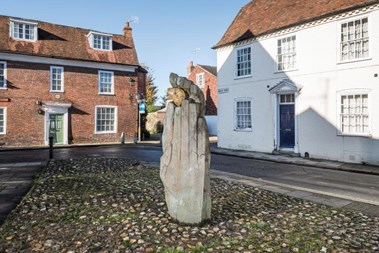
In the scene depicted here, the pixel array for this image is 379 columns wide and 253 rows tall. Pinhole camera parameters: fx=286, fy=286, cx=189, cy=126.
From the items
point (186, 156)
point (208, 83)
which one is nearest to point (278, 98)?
point (186, 156)

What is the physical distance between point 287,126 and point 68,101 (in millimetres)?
16241

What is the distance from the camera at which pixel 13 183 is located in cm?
812

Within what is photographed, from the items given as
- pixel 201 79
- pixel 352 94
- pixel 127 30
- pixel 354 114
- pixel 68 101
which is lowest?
pixel 354 114

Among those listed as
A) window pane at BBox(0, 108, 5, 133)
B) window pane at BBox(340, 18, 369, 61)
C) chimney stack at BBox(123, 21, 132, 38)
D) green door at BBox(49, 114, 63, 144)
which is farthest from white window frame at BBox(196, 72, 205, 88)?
window pane at BBox(340, 18, 369, 61)

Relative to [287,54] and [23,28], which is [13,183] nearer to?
[287,54]

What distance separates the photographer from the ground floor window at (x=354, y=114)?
39.9 feet

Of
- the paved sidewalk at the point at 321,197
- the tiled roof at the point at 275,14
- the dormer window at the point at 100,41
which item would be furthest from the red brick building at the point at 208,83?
the paved sidewalk at the point at 321,197

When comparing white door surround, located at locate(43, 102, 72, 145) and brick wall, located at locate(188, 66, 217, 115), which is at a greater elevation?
brick wall, located at locate(188, 66, 217, 115)

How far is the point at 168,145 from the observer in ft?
15.7

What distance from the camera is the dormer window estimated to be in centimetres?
2418

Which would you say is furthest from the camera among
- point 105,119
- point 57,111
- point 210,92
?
point 210,92

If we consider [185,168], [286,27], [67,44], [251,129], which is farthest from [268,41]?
[67,44]

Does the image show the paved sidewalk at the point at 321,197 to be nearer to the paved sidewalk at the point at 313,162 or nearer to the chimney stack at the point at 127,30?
the paved sidewalk at the point at 313,162

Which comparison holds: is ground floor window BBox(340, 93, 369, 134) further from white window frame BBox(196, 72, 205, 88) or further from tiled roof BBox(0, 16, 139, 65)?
white window frame BBox(196, 72, 205, 88)
